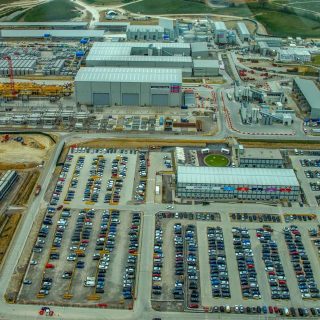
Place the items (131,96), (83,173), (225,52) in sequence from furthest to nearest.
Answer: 1. (225,52)
2. (131,96)
3. (83,173)

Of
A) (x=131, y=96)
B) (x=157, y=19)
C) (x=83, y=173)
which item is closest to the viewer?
(x=83, y=173)

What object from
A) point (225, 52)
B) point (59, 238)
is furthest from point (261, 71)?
point (59, 238)

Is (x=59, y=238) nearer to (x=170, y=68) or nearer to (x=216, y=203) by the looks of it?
(x=216, y=203)

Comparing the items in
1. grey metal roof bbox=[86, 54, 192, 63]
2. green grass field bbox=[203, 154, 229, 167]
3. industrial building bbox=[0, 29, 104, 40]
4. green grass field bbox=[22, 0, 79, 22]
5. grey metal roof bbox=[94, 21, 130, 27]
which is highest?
grey metal roof bbox=[86, 54, 192, 63]

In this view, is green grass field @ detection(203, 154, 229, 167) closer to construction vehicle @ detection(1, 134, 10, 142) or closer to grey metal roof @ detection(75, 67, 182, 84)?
grey metal roof @ detection(75, 67, 182, 84)

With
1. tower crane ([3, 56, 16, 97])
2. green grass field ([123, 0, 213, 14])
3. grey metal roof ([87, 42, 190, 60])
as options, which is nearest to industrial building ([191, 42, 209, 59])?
grey metal roof ([87, 42, 190, 60])

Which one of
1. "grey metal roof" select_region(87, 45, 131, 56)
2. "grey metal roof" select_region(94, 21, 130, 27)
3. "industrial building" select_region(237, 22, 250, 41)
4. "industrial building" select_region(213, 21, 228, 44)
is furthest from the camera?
"grey metal roof" select_region(94, 21, 130, 27)

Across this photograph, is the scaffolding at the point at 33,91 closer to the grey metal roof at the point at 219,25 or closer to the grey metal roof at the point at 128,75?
the grey metal roof at the point at 128,75
